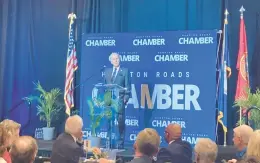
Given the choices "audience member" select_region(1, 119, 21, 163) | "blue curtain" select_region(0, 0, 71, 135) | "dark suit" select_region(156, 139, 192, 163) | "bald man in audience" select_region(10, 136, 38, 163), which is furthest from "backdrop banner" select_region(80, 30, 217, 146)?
"bald man in audience" select_region(10, 136, 38, 163)

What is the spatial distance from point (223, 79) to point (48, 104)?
11.3ft

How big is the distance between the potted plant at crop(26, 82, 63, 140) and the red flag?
139 inches

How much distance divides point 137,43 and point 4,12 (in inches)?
135

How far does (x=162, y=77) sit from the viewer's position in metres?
8.41

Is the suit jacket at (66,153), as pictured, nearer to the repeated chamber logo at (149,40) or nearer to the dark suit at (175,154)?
the dark suit at (175,154)

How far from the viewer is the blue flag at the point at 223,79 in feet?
25.8

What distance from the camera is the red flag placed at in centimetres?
791

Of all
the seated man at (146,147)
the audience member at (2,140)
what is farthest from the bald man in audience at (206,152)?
the audience member at (2,140)

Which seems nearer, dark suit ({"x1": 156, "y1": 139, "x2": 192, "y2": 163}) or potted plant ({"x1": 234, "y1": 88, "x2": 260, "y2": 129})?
dark suit ({"x1": 156, "y1": 139, "x2": 192, "y2": 163})

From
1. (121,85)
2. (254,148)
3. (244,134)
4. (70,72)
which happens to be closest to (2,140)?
(254,148)

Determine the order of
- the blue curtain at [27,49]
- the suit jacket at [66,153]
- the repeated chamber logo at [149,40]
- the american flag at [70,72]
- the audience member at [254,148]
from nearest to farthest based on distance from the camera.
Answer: the audience member at [254,148]
the suit jacket at [66,153]
the repeated chamber logo at [149,40]
the american flag at [70,72]
the blue curtain at [27,49]

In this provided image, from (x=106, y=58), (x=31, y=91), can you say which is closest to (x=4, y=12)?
(x=31, y=91)

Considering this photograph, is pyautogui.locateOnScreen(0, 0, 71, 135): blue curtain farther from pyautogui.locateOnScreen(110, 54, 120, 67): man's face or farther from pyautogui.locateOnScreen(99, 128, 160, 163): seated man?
pyautogui.locateOnScreen(99, 128, 160, 163): seated man

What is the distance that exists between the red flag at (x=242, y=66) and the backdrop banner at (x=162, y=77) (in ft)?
1.42
